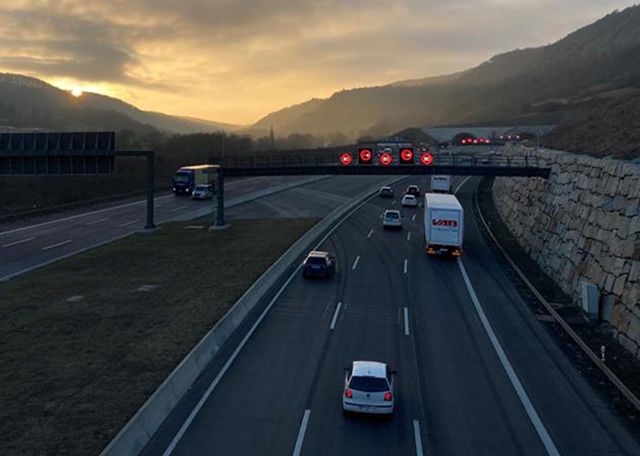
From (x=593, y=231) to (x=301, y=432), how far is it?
71.8 ft

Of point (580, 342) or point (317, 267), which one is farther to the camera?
point (317, 267)

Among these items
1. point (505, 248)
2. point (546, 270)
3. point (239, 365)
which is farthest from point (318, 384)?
point (505, 248)

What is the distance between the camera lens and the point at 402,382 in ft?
72.9

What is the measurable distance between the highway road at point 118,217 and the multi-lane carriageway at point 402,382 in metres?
25.2

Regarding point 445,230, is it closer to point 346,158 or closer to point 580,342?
point 346,158

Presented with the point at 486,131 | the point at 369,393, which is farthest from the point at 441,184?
the point at 486,131

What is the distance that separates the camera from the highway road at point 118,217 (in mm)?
49675

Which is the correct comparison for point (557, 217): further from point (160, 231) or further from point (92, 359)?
point (160, 231)

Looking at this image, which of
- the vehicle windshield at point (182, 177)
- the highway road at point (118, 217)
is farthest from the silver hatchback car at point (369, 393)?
the vehicle windshield at point (182, 177)

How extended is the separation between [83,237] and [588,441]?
164ft

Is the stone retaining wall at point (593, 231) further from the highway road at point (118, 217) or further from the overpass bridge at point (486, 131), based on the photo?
the overpass bridge at point (486, 131)

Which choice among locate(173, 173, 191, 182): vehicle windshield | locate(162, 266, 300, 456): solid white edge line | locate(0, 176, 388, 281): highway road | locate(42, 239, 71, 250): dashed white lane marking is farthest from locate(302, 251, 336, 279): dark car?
locate(173, 173, 191, 182): vehicle windshield

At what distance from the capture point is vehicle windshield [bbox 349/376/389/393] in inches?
747

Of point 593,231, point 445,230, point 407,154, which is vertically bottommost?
point 445,230
